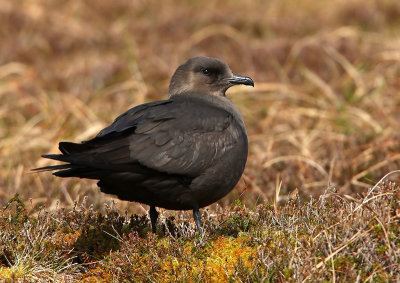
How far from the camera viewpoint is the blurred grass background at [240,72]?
696 cm

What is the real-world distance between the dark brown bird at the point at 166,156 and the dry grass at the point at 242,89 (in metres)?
0.58

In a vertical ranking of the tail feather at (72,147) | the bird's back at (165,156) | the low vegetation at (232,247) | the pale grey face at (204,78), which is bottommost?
the low vegetation at (232,247)

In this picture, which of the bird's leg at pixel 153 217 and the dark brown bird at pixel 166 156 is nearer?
the dark brown bird at pixel 166 156

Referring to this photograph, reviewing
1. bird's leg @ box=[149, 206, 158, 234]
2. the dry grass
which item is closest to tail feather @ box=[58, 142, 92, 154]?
the dry grass

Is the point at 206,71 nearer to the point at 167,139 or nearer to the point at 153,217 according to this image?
the point at 167,139

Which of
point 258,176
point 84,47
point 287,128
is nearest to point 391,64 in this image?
point 287,128

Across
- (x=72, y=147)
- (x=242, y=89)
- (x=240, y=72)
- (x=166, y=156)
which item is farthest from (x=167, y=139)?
(x=240, y=72)

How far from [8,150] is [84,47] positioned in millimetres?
5171

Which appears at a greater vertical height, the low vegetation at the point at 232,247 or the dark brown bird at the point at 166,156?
the dark brown bird at the point at 166,156

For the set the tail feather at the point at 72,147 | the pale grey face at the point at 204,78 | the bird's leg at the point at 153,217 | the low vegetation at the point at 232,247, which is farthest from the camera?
the pale grey face at the point at 204,78

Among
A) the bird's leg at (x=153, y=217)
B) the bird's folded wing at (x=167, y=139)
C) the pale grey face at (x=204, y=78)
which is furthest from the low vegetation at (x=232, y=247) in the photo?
the pale grey face at (x=204, y=78)

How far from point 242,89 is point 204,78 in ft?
13.8

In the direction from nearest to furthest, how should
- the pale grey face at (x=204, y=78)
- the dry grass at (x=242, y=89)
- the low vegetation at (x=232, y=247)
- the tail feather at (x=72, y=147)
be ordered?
the low vegetation at (x=232, y=247) < the tail feather at (x=72, y=147) < the pale grey face at (x=204, y=78) < the dry grass at (x=242, y=89)

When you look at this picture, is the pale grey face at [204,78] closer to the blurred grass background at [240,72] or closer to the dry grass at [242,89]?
the dry grass at [242,89]
